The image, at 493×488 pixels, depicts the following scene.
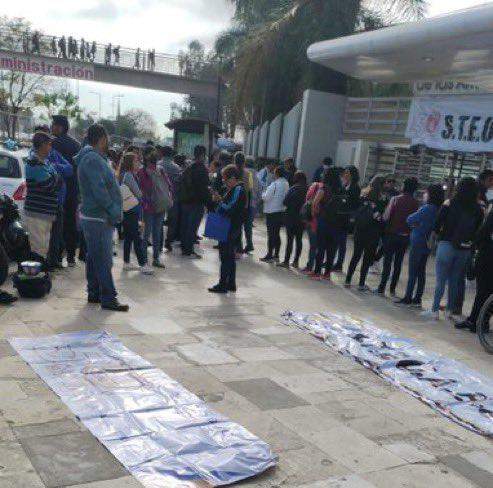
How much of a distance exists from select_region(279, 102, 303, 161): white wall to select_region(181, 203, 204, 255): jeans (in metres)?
10.7

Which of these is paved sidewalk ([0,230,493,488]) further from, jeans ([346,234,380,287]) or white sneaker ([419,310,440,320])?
jeans ([346,234,380,287])

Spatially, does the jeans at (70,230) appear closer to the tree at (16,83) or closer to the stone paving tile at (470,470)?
the stone paving tile at (470,470)

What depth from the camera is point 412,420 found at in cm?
421

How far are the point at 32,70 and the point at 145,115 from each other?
56896 mm

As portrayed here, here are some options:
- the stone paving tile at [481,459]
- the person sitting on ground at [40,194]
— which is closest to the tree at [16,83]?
the person sitting on ground at [40,194]

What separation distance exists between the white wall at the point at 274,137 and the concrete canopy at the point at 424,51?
6.49 meters

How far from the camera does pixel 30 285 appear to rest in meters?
6.21

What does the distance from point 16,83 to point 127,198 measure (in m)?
34.2

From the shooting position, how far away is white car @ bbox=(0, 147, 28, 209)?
8.73 metres

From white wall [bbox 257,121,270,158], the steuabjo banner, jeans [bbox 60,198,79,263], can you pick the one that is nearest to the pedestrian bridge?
the steuabjo banner

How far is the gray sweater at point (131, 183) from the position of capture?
25.2 feet

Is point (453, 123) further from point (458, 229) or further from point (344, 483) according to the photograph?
point (344, 483)

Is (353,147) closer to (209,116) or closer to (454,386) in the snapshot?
(454,386)

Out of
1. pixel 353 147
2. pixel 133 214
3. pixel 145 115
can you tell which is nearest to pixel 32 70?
pixel 353 147
